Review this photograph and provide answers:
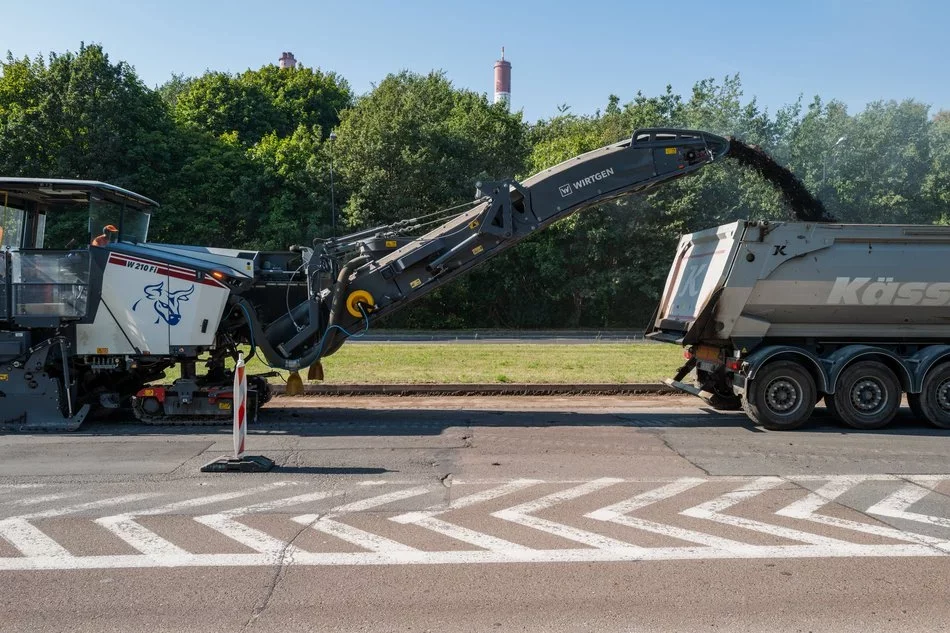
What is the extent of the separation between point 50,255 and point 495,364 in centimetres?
999

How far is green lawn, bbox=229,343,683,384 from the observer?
15078mm

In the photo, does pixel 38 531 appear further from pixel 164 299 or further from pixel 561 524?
pixel 164 299

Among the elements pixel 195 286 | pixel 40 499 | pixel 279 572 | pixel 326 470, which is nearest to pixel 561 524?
pixel 279 572

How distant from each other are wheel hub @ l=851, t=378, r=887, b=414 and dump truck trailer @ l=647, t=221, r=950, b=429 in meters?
0.01

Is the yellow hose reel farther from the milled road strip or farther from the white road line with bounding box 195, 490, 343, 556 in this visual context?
the white road line with bounding box 195, 490, 343, 556

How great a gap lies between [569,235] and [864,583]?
3420 cm

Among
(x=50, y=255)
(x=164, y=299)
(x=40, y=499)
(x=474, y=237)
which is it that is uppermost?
(x=474, y=237)

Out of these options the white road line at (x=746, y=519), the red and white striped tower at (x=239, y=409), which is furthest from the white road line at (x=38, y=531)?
the white road line at (x=746, y=519)

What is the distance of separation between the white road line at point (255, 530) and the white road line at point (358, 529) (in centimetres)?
39

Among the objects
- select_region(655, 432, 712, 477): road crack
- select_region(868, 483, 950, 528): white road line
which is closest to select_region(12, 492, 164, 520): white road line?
select_region(655, 432, 712, 477): road crack

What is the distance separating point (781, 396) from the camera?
1078 centimetres

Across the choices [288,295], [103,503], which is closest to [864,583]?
[103,503]

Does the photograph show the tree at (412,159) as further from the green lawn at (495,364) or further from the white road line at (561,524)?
the white road line at (561,524)

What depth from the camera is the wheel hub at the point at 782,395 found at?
10.7 m
